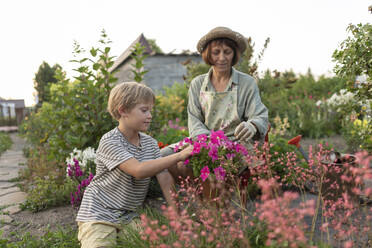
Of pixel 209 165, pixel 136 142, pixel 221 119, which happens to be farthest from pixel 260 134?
pixel 136 142

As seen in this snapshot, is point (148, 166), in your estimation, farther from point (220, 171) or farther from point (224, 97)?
point (224, 97)

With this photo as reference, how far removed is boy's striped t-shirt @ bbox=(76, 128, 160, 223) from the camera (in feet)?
7.61

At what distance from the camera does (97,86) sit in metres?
4.32

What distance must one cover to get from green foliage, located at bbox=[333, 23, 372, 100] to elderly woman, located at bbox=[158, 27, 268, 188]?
100 cm

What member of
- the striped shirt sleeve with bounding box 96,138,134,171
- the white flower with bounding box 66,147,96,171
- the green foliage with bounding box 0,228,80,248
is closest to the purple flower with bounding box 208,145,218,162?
the striped shirt sleeve with bounding box 96,138,134,171

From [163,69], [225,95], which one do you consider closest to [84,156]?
[225,95]

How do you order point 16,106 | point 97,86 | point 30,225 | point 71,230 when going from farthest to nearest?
point 16,106
point 97,86
point 30,225
point 71,230

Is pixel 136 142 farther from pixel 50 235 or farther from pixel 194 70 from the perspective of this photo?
pixel 194 70

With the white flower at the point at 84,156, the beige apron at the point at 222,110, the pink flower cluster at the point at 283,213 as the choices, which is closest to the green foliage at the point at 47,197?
the white flower at the point at 84,156

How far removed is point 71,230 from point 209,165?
1470 mm

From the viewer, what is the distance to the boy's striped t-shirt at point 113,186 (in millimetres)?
2320

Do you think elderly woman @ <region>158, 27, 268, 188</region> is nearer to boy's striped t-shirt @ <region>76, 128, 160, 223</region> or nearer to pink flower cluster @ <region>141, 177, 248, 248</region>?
boy's striped t-shirt @ <region>76, 128, 160, 223</region>

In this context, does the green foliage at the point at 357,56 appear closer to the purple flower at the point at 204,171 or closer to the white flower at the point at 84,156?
the purple flower at the point at 204,171

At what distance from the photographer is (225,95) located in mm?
2854
